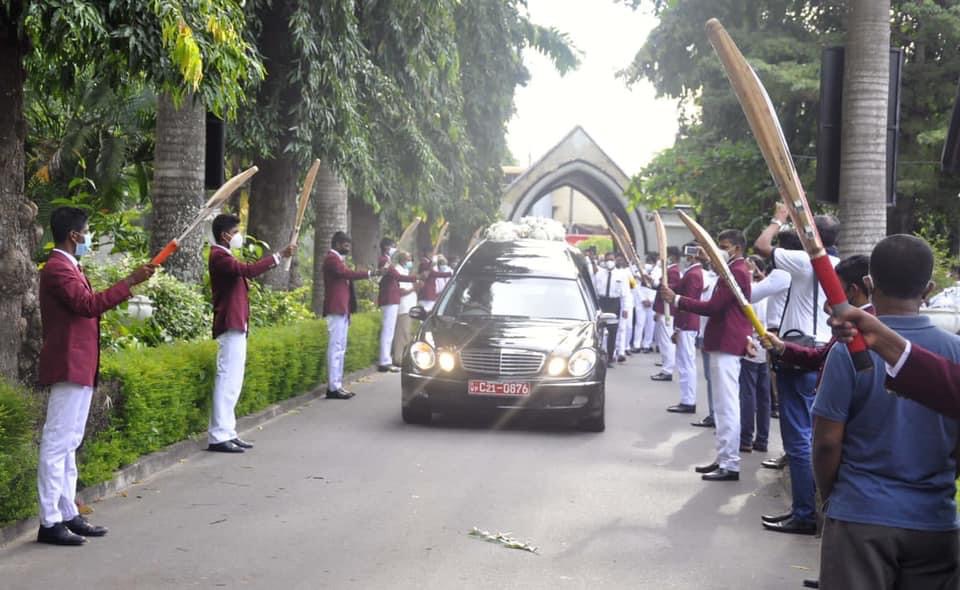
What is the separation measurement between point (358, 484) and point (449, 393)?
10.6 ft

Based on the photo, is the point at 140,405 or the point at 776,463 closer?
the point at 140,405

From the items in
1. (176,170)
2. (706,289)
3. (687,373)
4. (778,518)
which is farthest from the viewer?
(687,373)

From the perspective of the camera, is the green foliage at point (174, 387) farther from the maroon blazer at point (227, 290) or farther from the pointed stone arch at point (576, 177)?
the pointed stone arch at point (576, 177)

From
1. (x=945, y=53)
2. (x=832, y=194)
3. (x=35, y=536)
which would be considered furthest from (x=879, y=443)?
(x=945, y=53)

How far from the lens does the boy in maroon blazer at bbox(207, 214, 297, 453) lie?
11242 millimetres

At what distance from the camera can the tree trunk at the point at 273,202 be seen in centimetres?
1772

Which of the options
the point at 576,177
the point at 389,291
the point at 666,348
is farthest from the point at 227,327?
the point at 576,177

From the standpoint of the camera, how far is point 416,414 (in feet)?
43.4

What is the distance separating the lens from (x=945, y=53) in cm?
2394

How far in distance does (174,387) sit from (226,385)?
0.88 meters

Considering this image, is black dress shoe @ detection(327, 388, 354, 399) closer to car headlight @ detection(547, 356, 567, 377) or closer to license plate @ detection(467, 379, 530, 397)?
license plate @ detection(467, 379, 530, 397)

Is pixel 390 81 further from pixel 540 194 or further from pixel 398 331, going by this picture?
pixel 540 194

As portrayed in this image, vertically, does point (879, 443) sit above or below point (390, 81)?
below

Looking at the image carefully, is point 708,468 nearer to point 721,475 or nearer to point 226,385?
point 721,475
